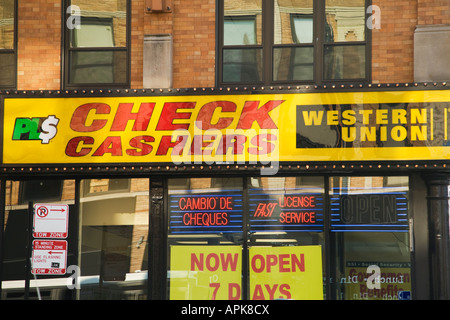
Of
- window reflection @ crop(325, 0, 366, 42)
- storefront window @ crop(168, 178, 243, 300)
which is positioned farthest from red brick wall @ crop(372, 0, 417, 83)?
storefront window @ crop(168, 178, 243, 300)

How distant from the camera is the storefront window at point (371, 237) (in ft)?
32.8

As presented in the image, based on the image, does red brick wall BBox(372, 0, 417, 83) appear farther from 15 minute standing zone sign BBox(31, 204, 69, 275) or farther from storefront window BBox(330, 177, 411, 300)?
A: 15 minute standing zone sign BBox(31, 204, 69, 275)

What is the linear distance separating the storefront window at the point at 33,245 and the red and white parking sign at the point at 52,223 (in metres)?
0.02

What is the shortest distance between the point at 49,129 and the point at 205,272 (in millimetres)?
3495

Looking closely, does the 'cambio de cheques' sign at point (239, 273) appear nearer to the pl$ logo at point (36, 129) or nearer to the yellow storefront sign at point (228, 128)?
the yellow storefront sign at point (228, 128)

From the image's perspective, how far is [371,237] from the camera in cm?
1004

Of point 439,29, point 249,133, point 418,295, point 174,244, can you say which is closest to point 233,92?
point 249,133

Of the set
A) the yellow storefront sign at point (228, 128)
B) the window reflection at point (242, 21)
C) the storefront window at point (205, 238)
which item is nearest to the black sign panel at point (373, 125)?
the yellow storefront sign at point (228, 128)

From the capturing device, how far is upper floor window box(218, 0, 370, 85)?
10500 mm

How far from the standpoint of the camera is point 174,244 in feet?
34.0

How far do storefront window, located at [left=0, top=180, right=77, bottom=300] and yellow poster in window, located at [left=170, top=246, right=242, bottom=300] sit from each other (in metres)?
1.76

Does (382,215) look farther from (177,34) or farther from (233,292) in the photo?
(177,34)
